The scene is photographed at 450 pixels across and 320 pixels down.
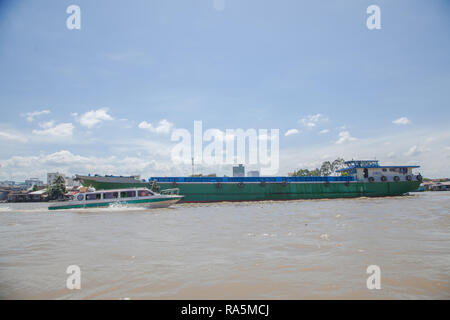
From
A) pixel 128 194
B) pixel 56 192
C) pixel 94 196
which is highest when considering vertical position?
pixel 128 194

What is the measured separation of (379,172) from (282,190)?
53.2 ft

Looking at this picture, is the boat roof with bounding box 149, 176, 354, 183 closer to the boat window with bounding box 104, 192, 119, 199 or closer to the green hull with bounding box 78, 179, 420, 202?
the green hull with bounding box 78, 179, 420, 202

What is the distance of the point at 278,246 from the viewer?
6785mm

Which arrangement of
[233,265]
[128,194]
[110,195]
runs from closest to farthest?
1. [233,265]
2. [128,194]
3. [110,195]

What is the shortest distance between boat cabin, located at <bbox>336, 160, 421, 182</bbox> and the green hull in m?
0.80

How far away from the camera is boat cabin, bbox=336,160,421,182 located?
129 ft

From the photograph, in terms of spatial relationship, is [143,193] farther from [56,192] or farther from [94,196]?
[56,192]

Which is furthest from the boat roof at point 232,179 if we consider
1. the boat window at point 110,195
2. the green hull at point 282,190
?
the boat window at point 110,195

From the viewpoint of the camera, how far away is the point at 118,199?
72.1 feet

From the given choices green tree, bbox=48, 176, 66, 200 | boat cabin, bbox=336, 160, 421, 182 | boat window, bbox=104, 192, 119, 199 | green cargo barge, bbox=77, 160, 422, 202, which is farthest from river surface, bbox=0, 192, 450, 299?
green tree, bbox=48, 176, 66, 200

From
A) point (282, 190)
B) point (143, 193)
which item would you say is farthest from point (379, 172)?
point (143, 193)
